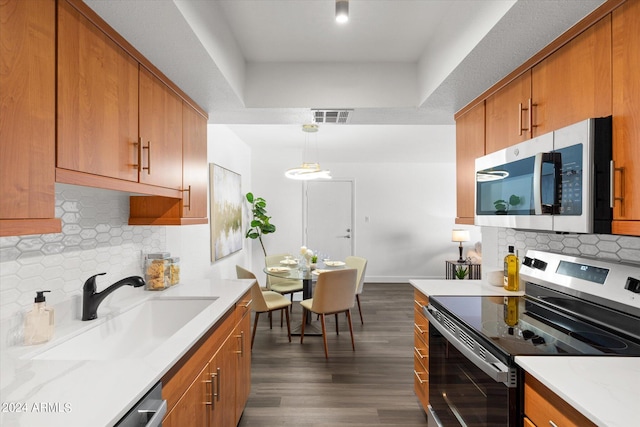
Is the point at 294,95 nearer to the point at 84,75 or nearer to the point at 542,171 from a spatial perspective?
the point at 84,75

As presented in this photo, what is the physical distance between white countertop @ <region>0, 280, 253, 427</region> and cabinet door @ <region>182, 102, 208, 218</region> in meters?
1.09

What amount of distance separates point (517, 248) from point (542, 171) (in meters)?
1.08

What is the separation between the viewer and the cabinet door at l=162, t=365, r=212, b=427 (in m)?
1.26

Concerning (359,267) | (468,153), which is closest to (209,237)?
(359,267)

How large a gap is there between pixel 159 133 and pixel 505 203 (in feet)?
6.17

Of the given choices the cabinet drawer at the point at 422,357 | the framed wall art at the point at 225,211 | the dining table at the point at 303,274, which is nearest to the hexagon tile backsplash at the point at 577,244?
the cabinet drawer at the point at 422,357

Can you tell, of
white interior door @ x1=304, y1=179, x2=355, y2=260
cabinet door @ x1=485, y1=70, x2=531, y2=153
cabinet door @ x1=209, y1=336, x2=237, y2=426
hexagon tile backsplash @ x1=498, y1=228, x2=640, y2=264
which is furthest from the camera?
white interior door @ x1=304, y1=179, x2=355, y2=260

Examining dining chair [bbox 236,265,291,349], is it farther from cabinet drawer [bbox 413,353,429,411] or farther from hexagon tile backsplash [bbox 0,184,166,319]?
cabinet drawer [bbox 413,353,429,411]

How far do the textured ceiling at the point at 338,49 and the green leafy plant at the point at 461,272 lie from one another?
3.59 m

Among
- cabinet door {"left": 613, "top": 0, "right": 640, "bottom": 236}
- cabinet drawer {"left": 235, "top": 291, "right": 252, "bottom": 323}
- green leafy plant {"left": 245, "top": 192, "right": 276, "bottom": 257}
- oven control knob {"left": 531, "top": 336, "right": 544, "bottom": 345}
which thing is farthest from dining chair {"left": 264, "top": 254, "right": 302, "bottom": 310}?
cabinet door {"left": 613, "top": 0, "right": 640, "bottom": 236}

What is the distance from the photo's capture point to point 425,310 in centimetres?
209

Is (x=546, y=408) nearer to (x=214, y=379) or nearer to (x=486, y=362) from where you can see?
(x=486, y=362)

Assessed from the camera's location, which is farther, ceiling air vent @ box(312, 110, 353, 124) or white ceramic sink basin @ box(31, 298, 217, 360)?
ceiling air vent @ box(312, 110, 353, 124)

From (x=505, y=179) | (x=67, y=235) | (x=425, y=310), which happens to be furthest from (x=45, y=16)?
(x=425, y=310)
